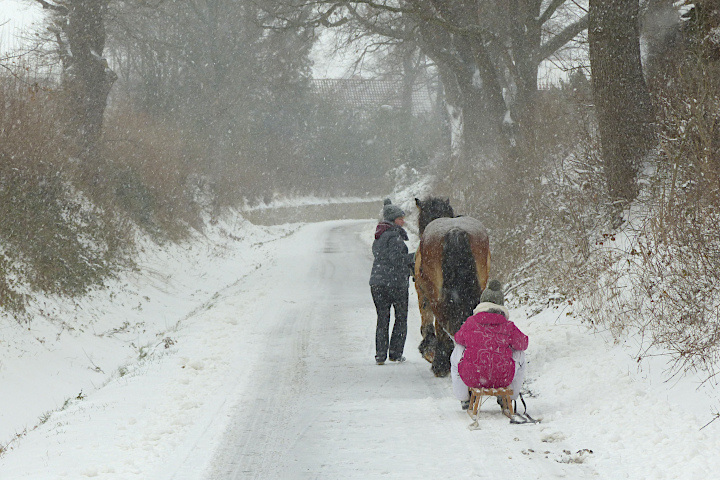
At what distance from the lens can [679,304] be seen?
263 inches

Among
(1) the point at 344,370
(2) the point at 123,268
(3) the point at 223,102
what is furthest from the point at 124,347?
(3) the point at 223,102

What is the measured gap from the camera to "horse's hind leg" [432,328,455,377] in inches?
303

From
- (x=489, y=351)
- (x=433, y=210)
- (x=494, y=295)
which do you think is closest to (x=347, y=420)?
(x=489, y=351)

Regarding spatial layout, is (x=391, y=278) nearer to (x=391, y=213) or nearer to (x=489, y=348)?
(x=391, y=213)

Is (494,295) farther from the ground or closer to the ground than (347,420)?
farther from the ground

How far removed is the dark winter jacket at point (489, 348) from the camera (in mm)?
6145

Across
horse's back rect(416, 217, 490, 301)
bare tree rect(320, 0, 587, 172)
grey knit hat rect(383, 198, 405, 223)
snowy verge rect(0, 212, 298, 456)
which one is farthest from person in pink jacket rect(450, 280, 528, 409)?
bare tree rect(320, 0, 587, 172)

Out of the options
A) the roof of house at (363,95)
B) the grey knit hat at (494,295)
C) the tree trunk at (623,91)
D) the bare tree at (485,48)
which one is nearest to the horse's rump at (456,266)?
the grey knit hat at (494,295)

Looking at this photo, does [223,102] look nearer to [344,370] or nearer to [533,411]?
[344,370]

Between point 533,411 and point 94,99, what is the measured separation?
1504cm

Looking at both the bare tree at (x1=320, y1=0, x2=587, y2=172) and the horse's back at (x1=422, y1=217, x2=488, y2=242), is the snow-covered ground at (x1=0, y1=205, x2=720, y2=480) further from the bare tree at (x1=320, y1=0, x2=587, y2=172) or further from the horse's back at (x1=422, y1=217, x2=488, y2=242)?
the bare tree at (x1=320, y1=0, x2=587, y2=172)

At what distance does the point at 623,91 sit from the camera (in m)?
10.1

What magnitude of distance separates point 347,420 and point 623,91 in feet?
21.3

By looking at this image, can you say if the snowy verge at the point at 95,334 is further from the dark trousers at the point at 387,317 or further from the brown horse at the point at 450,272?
the brown horse at the point at 450,272
